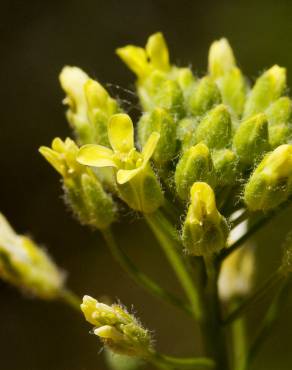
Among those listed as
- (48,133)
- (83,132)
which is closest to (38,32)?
(48,133)

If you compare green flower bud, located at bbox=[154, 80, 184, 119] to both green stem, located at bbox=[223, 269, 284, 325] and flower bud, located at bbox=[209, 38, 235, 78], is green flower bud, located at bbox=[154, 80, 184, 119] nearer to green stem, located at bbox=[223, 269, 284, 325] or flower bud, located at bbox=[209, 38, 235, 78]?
flower bud, located at bbox=[209, 38, 235, 78]

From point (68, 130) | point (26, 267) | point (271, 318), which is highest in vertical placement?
point (68, 130)

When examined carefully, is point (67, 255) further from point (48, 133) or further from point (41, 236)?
point (48, 133)

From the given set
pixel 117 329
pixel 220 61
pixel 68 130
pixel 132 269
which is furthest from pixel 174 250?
pixel 68 130

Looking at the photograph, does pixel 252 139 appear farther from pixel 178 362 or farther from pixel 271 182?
pixel 178 362

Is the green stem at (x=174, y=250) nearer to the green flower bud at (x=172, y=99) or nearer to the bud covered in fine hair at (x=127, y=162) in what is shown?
the bud covered in fine hair at (x=127, y=162)

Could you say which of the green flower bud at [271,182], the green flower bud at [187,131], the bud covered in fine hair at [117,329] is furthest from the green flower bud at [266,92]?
the bud covered in fine hair at [117,329]

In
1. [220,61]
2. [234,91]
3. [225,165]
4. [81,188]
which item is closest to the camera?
[225,165]
